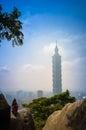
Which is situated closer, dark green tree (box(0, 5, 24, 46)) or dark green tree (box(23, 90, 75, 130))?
dark green tree (box(0, 5, 24, 46))

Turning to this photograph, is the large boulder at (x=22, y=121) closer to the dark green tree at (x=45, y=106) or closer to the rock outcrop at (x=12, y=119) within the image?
the rock outcrop at (x=12, y=119)

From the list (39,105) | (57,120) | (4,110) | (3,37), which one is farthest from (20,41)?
(39,105)

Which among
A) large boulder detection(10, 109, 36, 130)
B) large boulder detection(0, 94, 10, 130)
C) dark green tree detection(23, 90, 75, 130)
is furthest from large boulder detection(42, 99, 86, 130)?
dark green tree detection(23, 90, 75, 130)

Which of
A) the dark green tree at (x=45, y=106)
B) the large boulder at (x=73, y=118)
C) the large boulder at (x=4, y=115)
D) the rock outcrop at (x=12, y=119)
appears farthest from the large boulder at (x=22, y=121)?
the dark green tree at (x=45, y=106)

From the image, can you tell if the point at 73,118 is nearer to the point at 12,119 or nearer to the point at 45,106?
the point at 12,119

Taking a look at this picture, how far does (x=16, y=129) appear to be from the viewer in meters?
16.5

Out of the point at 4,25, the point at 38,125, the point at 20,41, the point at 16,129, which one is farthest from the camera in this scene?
the point at 38,125

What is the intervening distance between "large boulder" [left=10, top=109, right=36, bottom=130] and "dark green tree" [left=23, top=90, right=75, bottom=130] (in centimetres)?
1274

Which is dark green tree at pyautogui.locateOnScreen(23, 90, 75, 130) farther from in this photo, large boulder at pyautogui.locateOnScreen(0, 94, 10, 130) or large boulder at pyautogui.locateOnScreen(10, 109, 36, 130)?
large boulder at pyautogui.locateOnScreen(0, 94, 10, 130)

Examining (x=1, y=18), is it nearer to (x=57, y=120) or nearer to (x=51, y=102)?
(x=57, y=120)

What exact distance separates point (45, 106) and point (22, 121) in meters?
14.5

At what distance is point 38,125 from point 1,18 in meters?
18.4

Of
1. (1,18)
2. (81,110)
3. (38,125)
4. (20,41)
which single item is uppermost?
(1,18)

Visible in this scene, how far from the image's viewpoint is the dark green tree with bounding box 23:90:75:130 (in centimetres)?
3105
